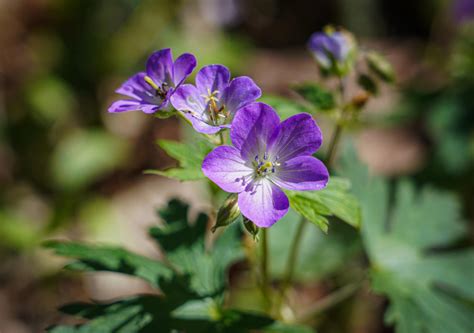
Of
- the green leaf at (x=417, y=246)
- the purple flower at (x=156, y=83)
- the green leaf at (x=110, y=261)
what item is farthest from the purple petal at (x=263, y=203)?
the green leaf at (x=417, y=246)

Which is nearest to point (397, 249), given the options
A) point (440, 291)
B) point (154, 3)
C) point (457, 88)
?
point (440, 291)

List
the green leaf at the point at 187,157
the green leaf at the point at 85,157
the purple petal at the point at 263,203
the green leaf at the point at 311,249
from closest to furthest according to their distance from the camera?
the purple petal at the point at 263,203, the green leaf at the point at 187,157, the green leaf at the point at 311,249, the green leaf at the point at 85,157

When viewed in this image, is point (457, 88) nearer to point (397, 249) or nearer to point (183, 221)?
point (397, 249)

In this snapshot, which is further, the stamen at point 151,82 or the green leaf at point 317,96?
the green leaf at point 317,96

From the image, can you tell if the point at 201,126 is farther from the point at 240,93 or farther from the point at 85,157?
the point at 85,157

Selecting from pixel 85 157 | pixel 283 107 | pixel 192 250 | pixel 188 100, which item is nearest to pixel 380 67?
pixel 283 107

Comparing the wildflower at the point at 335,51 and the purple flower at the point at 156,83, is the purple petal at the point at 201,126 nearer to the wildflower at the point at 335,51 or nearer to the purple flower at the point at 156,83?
the purple flower at the point at 156,83
